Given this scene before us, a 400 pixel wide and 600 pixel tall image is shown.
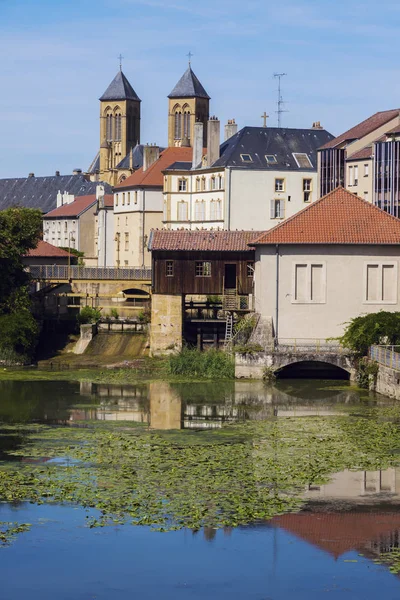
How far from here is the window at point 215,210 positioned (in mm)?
84375

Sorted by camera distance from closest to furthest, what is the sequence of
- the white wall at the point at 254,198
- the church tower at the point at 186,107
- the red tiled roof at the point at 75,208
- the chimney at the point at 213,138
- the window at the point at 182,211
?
the white wall at the point at 254,198
the chimney at the point at 213,138
the window at the point at 182,211
the red tiled roof at the point at 75,208
the church tower at the point at 186,107

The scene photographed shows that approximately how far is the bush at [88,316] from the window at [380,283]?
53.9 ft

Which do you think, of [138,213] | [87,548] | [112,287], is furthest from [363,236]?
[138,213]

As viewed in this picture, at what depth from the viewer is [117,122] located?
163 meters

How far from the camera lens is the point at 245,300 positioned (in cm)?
5675

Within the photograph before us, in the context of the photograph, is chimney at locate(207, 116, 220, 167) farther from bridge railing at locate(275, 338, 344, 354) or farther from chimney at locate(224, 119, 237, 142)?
bridge railing at locate(275, 338, 344, 354)

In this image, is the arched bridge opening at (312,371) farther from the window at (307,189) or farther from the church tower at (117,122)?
the church tower at (117,122)

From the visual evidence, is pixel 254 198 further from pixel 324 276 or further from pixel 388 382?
pixel 388 382

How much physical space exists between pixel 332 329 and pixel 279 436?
1758 centimetres

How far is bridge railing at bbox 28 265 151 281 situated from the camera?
227ft

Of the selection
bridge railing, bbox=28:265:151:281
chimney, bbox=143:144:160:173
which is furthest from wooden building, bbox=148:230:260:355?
chimney, bbox=143:144:160:173

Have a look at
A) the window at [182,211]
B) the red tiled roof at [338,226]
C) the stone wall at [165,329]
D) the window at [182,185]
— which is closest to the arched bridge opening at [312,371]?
the red tiled roof at [338,226]

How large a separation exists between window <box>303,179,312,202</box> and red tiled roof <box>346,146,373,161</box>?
10.9 feet

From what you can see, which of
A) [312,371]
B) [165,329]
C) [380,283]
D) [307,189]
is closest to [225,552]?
[312,371]
